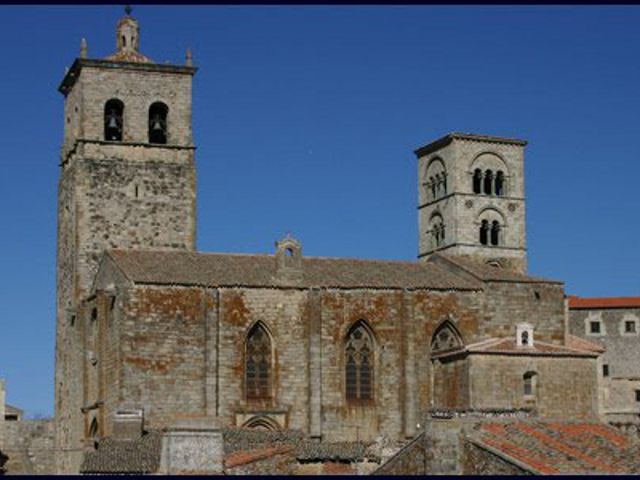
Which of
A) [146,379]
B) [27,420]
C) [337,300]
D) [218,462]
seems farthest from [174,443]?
[27,420]

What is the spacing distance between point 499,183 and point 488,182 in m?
0.68

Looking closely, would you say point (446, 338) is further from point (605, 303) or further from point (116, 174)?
point (605, 303)

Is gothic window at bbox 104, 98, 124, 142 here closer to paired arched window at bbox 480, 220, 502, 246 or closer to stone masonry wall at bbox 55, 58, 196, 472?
stone masonry wall at bbox 55, 58, 196, 472

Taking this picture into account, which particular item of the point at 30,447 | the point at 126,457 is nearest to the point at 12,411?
the point at 30,447

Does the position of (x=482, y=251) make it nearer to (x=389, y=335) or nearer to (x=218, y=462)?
(x=389, y=335)

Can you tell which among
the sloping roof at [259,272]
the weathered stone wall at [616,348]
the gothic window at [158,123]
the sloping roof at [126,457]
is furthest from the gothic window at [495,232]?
the sloping roof at [126,457]

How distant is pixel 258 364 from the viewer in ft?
178

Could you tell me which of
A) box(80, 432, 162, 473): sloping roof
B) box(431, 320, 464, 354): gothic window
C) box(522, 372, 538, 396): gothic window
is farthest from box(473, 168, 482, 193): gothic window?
box(80, 432, 162, 473): sloping roof

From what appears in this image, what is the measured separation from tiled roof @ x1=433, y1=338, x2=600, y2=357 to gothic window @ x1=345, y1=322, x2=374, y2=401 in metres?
2.57

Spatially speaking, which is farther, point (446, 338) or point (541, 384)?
point (446, 338)

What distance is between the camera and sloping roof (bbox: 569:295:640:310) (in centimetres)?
8581

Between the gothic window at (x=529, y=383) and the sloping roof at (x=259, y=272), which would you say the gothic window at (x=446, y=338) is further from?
the gothic window at (x=529, y=383)

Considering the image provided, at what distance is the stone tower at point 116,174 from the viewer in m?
60.0

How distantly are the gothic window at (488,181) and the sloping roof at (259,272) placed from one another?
18.9 m
